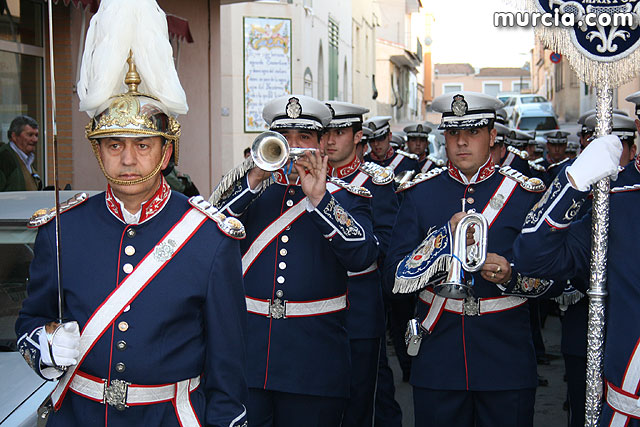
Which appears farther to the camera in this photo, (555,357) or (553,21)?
(555,357)

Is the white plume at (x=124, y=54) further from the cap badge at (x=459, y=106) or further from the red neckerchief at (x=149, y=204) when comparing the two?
the cap badge at (x=459, y=106)

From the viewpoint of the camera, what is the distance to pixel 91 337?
109 inches

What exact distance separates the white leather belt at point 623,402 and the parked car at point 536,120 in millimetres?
29977

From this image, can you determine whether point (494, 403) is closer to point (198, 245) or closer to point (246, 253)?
point (246, 253)

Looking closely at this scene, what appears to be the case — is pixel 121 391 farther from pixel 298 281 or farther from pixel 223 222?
pixel 298 281

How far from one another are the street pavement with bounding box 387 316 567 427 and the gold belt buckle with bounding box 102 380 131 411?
3.99m

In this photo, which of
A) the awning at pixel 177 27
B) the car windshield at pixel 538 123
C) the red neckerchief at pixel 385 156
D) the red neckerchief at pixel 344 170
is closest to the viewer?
the red neckerchief at pixel 344 170

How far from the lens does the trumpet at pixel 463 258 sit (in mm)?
3803

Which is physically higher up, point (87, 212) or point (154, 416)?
point (87, 212)

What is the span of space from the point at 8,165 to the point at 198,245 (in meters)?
5.50

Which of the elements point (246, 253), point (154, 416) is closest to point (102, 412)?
point (154, 416)

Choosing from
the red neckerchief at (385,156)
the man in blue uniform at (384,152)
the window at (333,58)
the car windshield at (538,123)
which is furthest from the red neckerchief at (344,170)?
the car windshield at (538,123)

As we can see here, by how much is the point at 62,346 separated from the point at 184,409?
436 mm

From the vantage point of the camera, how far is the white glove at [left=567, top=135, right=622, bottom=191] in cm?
311
